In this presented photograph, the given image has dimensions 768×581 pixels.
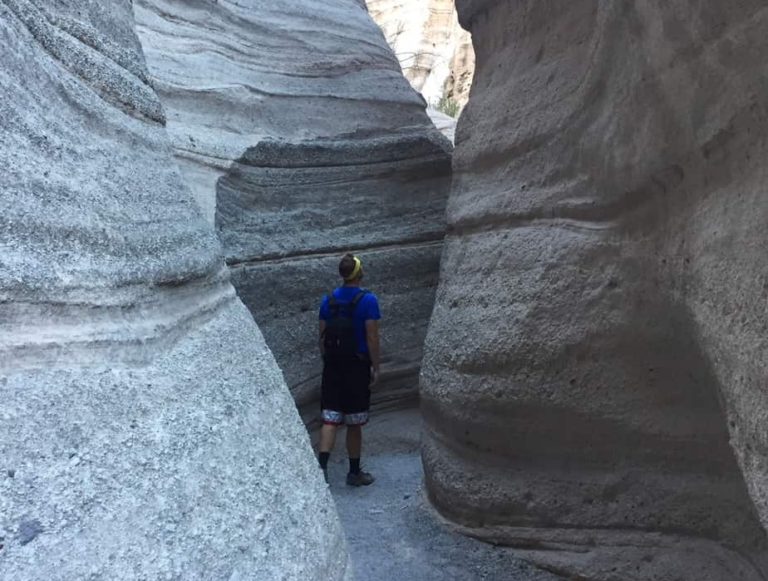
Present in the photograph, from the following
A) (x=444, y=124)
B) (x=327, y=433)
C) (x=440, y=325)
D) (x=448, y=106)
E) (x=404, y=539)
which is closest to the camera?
(x=404, y=539)

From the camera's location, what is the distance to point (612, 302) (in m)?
2.54

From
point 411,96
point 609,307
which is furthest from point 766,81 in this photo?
point 411,96

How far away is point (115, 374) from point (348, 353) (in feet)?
6.82

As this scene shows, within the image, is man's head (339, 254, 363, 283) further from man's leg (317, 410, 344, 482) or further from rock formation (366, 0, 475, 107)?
rock formation (366, 0, 475, 107)

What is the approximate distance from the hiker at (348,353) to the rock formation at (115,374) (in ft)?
4.32

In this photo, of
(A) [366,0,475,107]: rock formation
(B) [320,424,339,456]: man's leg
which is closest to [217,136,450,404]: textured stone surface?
(B) [320,424,339,456]: man's leg

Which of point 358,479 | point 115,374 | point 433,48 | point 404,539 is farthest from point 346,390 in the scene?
point 433,48

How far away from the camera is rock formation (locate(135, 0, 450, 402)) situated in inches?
170

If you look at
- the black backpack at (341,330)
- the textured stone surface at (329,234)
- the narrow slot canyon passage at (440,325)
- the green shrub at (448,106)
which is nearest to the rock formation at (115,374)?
the narrow slot canyon passage at (440,325)

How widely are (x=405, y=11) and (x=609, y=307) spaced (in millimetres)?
13739

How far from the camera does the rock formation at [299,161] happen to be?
4328mm

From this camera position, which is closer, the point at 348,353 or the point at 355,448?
the point at 348,353

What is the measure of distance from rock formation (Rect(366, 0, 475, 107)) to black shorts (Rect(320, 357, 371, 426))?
422 inches

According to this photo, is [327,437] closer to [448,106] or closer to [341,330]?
[341,330]
